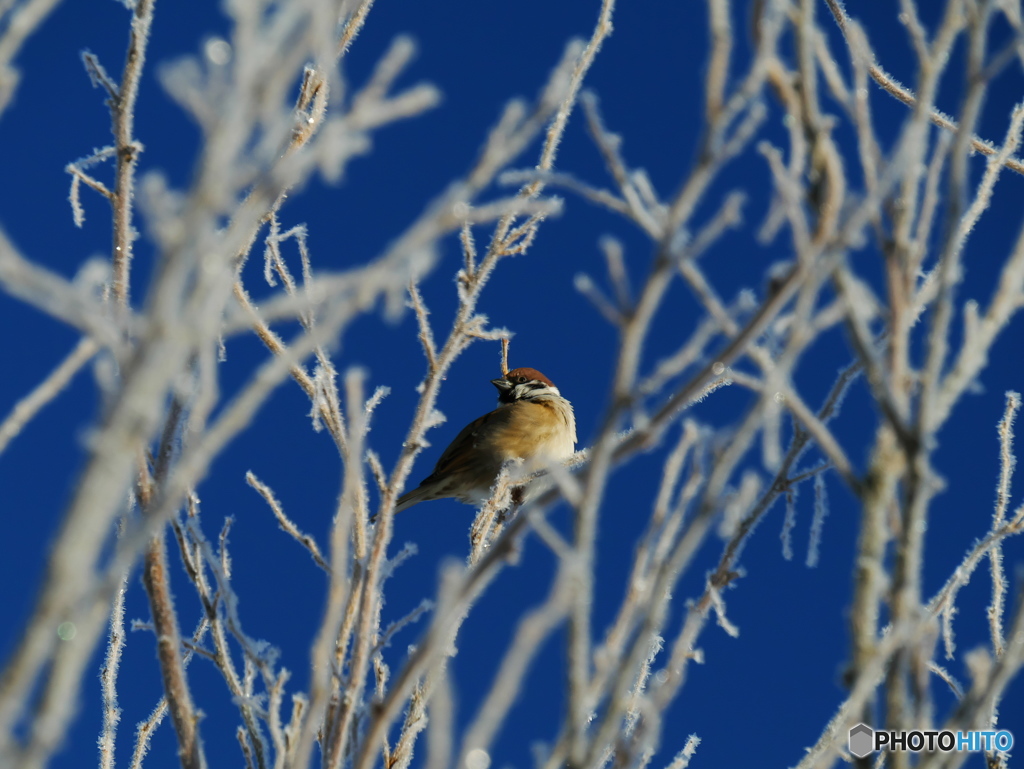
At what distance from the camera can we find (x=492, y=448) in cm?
579

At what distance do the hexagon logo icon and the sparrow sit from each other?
4332 mm

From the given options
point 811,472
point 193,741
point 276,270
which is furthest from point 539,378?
point 193,741

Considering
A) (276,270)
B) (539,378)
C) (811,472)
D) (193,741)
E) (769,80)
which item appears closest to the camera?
(769,80)

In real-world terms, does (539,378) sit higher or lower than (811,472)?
higher

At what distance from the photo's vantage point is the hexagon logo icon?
1.17 metres

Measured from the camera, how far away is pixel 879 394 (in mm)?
1143

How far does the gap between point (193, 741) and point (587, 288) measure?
40.5 inches

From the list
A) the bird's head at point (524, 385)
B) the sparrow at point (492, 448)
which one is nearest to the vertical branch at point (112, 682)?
the sparrow at point (492, 448)

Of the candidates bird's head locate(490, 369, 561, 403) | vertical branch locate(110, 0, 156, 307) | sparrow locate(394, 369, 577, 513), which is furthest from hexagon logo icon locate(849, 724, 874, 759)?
bird's head locate(490, 369, 561, 403)

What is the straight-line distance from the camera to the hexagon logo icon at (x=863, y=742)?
1.17 metres

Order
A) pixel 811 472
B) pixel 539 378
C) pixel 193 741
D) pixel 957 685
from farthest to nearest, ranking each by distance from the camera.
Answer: pixel 539 378 < pixel 957 685 < pixel 811 472 < pixel 193 741

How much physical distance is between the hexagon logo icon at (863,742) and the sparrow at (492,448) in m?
4.33

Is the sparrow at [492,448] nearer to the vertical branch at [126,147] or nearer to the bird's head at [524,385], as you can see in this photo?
the bird's head at [524,385]

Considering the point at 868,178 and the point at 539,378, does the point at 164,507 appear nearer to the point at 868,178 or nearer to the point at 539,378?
the point at 868,178
